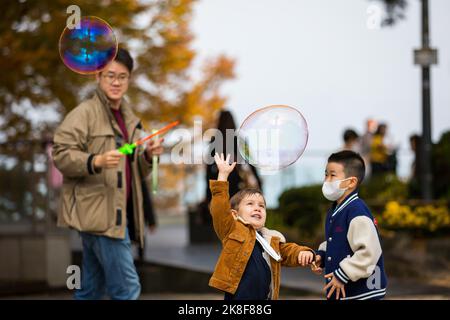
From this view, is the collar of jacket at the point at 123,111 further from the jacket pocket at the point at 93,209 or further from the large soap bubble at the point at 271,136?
the large soap bubble at the point at 271,136

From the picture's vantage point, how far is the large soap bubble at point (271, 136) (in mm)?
4684

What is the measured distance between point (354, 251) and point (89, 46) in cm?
234

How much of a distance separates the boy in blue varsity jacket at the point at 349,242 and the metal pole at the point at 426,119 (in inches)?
285

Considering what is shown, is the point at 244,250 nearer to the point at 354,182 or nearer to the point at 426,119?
the point at 354,182

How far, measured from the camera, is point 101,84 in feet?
18.6

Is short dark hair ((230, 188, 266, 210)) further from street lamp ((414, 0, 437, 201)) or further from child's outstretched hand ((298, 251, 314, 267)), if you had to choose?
street lamp ((414, 0, 437, 201))

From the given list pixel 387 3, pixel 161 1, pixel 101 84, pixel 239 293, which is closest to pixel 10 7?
pixel 161 1

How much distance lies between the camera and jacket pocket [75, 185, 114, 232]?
17.9ft

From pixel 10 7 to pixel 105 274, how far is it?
320 inches

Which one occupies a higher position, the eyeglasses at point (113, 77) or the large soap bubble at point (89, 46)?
the large soap bubble at point (89, 46)

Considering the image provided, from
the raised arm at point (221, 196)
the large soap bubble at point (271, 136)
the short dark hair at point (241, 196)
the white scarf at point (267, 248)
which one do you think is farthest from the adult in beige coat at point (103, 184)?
the white scarf at point (267, 248)

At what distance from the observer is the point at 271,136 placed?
4.77 meters

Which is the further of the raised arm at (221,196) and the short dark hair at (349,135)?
the short dark hair at (349,135)
